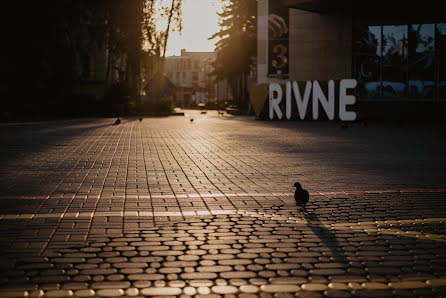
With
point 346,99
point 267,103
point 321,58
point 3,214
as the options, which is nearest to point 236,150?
point 3,214

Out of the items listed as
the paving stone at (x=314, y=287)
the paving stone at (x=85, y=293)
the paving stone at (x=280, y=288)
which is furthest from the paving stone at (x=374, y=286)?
the paving stone at (x=85, y=293)

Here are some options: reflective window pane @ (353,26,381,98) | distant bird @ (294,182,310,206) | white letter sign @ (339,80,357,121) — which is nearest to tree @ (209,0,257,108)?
reflective window pane @ (353,26,381,98)

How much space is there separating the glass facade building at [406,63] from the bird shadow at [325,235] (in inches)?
1005

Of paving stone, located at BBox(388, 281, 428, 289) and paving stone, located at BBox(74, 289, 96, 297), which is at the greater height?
paving stone, located at BBox(74, 289, 96, 297)

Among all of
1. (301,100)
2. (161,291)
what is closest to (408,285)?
(161,291)

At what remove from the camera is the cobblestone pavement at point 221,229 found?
3.67 m

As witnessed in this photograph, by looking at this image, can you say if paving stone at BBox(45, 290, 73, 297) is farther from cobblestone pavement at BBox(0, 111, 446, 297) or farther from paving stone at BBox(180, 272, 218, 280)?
paving stone at BBox(180, 272, 218, 280)

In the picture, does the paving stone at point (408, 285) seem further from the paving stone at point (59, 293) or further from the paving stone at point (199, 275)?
the paving stone at point (59, 293)

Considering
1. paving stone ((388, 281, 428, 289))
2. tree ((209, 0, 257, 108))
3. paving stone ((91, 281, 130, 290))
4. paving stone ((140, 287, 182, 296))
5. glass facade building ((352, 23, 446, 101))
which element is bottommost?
paving stone ((388, 281, 428, 289))

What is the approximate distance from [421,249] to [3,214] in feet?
13.5

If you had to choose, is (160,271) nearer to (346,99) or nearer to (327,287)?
(327,287)

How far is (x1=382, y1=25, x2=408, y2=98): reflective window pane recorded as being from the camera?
29641 millimetres

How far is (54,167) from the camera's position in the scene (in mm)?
9828

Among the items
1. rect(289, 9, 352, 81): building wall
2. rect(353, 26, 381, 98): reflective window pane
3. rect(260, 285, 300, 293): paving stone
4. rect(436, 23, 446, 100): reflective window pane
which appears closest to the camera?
rect(260, 285, 300, 293): paving stone
